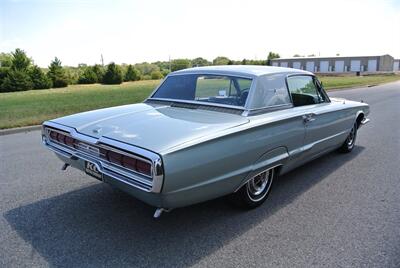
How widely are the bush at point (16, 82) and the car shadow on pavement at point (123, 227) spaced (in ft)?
79.1

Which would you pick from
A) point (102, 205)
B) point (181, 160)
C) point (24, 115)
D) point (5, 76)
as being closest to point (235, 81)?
point (181, 160)

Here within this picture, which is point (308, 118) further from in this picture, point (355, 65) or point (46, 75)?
point (355, 65)

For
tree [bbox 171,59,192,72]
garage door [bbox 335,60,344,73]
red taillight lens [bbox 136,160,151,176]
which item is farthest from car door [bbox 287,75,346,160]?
garage door [bbox 335,60,344,73]

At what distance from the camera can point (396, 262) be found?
9.18 ft

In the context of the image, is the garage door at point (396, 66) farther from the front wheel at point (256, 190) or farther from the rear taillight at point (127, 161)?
the rear taillight at point (127, 161)

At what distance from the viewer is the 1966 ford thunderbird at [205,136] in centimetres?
271

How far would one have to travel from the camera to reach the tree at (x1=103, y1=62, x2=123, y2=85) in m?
31.7

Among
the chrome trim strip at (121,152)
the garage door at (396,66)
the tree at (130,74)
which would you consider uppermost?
the chrome trim strip at (121,152)

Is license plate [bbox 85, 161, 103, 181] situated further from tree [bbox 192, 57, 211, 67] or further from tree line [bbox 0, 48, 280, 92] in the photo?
tree [bbox 192, 57, 211, 67]

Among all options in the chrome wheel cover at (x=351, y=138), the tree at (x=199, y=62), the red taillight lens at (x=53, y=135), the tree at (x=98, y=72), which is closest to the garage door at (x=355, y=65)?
the tree at (x=199, y=62)

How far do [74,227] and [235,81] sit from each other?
239 centimetres

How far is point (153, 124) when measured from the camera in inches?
126

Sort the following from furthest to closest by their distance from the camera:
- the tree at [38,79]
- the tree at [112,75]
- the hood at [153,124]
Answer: the tree at [112,75]
the tree at [38,79]
the hood at [153,124]

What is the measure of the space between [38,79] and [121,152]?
26539 mm
